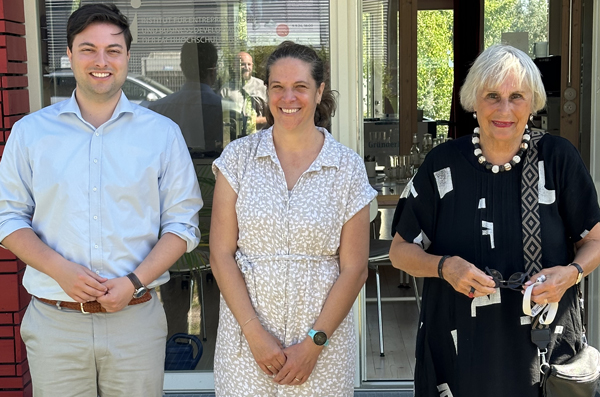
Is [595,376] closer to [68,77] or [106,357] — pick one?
[106,357]

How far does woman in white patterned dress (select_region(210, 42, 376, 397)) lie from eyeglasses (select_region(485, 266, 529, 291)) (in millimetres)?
440

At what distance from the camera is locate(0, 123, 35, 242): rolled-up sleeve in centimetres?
225

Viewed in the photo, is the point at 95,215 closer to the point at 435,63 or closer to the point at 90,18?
the point at 90,18

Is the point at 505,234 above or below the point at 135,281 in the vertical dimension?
above

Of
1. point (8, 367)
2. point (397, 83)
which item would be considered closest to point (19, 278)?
point (8, 367)

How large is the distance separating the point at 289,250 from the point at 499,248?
643 millimetres

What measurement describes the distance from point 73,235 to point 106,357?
1.32ft

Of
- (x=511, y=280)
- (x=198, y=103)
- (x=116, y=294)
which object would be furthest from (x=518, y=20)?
(x=116, y=294)

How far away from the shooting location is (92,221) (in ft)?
7.22

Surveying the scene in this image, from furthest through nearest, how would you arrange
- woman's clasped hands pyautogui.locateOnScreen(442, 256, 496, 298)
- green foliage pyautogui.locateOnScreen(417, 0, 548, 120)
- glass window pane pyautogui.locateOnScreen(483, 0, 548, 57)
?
green foliage pyautogui.locateOnScreen(417, 0, 548, 120)
glass window pane pyautogui.locateOnScreen(483, 0, 548, 57)
woman's clasped hands pyautogui.locateOnScreen(442, 256, 496, 298)

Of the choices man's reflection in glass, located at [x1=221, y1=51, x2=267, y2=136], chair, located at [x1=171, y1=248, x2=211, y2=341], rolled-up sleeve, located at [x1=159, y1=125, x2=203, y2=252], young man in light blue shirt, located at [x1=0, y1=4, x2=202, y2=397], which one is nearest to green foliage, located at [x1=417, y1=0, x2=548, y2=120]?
man's reflection in glass, located at [x1=221, y1=51, x2=267, y2=136]

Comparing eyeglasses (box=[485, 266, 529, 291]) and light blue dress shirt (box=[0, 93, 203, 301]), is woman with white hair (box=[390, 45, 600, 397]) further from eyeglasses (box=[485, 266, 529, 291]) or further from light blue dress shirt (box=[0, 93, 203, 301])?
light blue dress shirt (box=[0, 93, 203, 301])

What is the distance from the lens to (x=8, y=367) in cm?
324

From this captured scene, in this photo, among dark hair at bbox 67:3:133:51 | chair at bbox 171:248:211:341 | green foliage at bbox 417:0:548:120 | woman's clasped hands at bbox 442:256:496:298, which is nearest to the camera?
woman's clasped hands at bbox 442:256:496:298
